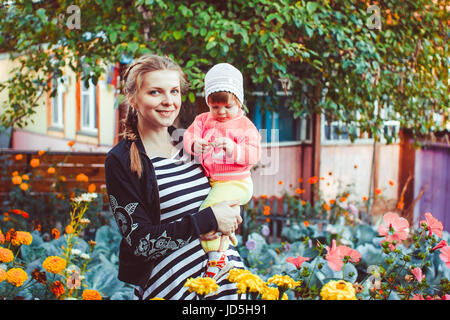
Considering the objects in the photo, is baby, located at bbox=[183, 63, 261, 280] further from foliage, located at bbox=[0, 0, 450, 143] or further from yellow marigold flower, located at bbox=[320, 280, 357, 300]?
foliage, located at bbox=[0, 0, 450, 143]

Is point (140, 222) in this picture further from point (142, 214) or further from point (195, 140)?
point (195, 140)

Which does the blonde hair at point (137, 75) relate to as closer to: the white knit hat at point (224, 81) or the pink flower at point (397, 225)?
the white knit hat at point (224, 81)

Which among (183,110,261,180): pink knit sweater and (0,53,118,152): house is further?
(0,53,118,152): house

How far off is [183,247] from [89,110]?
666 cm

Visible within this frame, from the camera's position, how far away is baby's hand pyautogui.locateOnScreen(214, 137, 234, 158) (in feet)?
3.84

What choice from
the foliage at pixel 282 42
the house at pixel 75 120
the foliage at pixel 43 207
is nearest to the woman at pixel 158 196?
the foliage at pixel 282 42

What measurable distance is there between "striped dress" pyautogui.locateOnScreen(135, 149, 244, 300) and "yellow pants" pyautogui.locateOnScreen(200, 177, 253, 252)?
0.03m

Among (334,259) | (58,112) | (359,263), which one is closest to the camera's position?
(334,259)

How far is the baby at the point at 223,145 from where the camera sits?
3.86ft

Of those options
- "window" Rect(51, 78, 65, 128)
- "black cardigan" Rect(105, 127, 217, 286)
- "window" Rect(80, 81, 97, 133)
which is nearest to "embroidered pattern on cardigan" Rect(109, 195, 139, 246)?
"black cardigan" Rect(105, 127, 217, 286)

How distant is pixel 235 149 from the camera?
117 cm

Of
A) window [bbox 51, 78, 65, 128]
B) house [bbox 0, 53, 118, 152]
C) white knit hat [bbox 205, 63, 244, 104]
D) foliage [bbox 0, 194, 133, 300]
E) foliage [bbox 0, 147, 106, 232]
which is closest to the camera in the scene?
white knit hat [bbox 205, 63, 244, 104]

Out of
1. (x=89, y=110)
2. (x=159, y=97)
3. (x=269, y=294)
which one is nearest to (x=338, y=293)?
(x=269, y=294)
